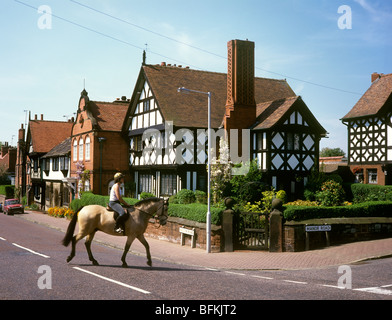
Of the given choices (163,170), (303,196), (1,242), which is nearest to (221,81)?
(163,170)

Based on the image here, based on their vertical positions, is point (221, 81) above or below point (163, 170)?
above

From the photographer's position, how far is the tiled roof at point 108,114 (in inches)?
1540

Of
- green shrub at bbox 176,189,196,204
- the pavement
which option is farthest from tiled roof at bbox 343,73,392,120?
green shrub at bbox 176,189,196,204

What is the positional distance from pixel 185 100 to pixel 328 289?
79.2 ft

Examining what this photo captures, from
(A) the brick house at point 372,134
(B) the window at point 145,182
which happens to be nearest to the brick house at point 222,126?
(B) the window at point 145,182

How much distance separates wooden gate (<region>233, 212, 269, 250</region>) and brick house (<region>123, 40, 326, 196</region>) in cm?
931

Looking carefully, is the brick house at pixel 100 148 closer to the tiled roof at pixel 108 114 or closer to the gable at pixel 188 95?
the tiled roof at pixel 108 114

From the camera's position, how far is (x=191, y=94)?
34875 millimetres

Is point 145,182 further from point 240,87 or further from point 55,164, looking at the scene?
point 55,164

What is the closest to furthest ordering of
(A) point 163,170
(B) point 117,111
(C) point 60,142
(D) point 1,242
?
(D) point 1,242 → (A) point 163,170 → (B) point 117,111 → (C) point 60,142

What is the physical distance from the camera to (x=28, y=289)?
33.8 feet

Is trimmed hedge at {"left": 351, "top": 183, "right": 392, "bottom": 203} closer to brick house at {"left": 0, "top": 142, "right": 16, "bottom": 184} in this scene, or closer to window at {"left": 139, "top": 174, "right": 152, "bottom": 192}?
window at {"left": 139, "top": 174, "right": 152, "bottom": 192}

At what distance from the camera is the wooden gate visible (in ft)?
65.3

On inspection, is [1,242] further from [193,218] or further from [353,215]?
[353,215]
